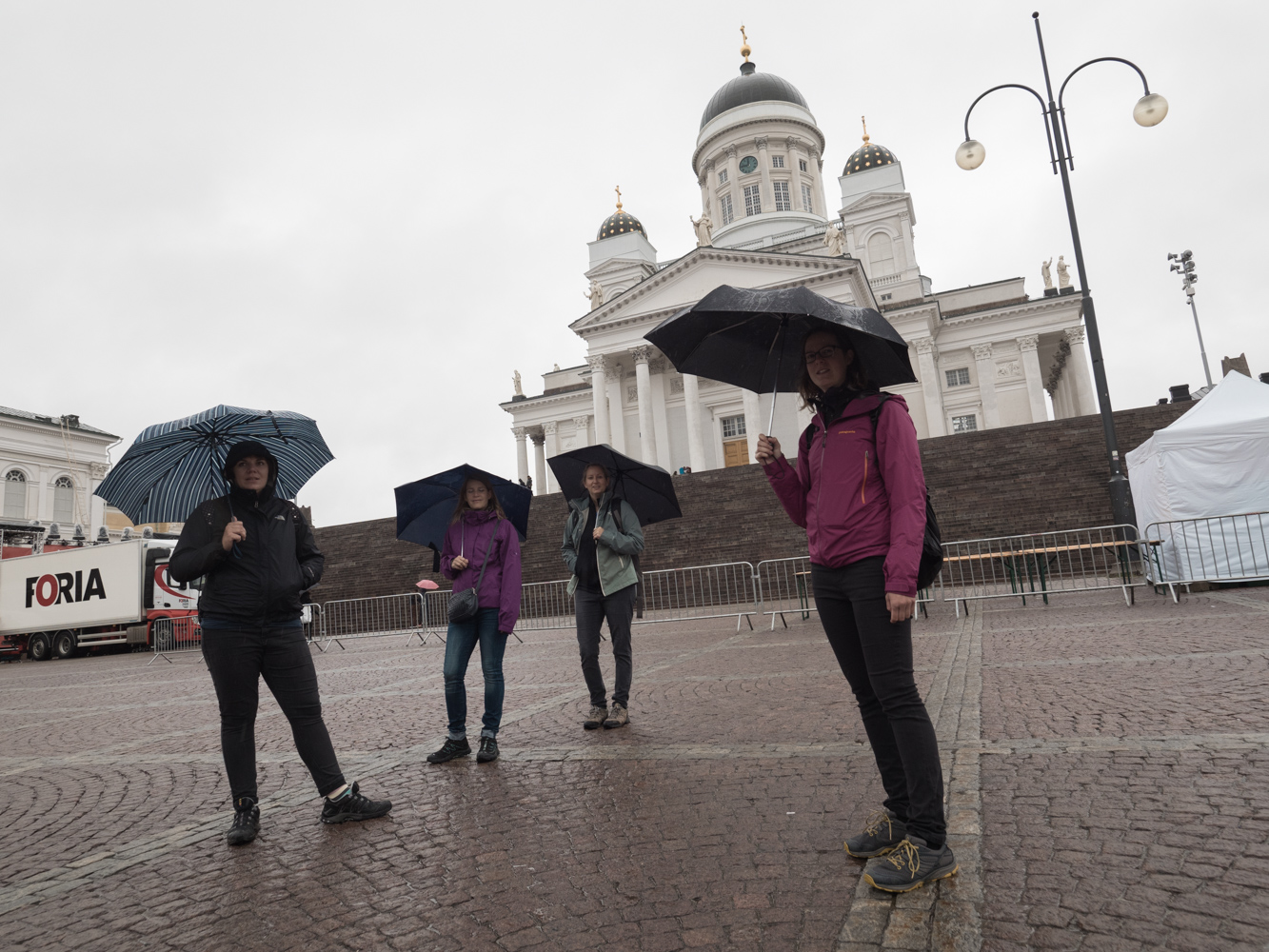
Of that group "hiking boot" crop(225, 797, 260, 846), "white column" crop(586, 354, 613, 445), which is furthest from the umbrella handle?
"white column" crop(586, 354, 613, 445)

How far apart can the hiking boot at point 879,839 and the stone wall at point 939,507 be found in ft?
52.9

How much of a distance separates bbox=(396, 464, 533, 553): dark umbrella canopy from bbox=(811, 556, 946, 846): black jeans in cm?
289

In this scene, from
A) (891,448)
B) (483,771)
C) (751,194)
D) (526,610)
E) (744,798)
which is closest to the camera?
(891,448)

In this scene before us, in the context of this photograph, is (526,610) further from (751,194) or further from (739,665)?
(751,194)

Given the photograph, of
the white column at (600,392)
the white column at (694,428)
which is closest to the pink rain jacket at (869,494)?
the white column at (694,428)

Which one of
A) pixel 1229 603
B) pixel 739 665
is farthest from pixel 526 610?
pixel 1229 603

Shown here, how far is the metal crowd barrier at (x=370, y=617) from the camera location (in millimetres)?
18906

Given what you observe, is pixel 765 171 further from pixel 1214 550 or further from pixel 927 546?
pixel 927 546

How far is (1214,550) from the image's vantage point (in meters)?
11.7

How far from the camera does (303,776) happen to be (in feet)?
16.0

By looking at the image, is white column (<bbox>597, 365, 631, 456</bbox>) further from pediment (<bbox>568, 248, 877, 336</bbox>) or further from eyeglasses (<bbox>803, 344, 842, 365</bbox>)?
eyeglasses (<bbox>803, 344, 842, 365</bbox>)

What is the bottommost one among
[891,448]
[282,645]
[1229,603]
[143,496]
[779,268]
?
[1229,603]

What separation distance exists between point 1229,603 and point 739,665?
652cm

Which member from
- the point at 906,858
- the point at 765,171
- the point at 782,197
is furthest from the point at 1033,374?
the point at 906,858
